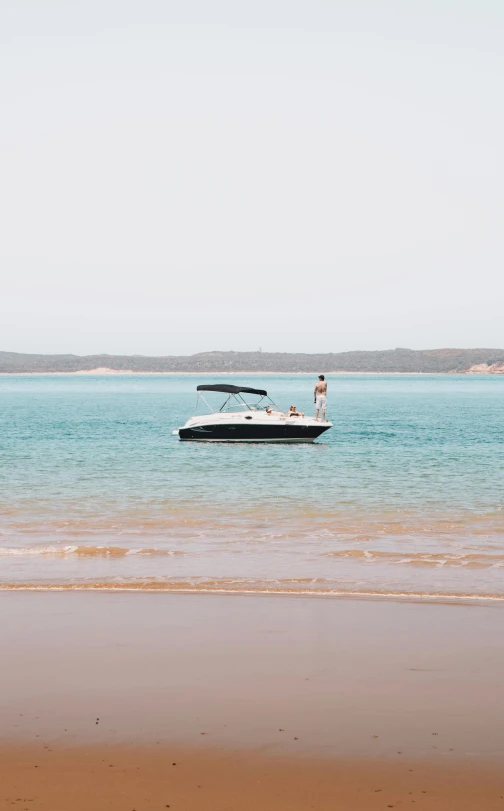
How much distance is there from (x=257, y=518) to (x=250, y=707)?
508 inches

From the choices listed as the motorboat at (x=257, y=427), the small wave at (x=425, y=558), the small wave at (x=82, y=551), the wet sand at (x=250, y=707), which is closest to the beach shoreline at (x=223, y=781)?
the wet sand at (x=250, y=707)

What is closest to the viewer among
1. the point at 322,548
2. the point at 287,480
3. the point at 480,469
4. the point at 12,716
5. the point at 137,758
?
the point at 137,758

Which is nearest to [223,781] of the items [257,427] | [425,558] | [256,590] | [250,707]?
[250,707]

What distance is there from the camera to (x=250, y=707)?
7273 millimetres

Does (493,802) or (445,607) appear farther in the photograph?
(445,607)

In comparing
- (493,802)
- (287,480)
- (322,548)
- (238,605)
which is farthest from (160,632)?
(287,480)

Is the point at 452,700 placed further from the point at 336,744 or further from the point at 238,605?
the point at 238,605

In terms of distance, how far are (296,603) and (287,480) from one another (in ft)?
59.8

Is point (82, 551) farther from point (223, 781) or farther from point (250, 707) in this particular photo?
point (223, 781)

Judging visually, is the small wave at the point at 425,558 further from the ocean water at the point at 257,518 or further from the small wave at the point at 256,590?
the small wave at the point at 256,590

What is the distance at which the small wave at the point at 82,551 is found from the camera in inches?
596

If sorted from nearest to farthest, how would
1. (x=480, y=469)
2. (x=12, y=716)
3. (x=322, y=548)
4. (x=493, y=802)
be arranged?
(x=493, y=802)
(x=12, y=716)
(x=322, y=548)
(x=480, y=469)

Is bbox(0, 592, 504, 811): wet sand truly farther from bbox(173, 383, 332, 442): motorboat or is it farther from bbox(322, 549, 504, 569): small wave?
bbox(173, 383, 332, 442): motorboat

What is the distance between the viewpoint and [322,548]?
15.9 metres
